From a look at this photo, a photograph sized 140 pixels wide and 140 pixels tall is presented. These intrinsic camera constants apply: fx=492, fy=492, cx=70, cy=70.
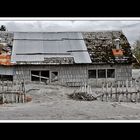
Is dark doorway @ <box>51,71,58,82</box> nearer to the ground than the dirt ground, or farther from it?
farther from it

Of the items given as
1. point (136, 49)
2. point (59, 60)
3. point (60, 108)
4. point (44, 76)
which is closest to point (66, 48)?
point (59, 60)

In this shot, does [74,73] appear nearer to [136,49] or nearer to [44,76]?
[44,76]

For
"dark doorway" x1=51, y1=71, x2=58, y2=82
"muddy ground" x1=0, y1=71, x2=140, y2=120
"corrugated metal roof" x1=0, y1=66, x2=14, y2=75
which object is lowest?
"muddy ground" x1=0, y1=71, x2=140, y2=120

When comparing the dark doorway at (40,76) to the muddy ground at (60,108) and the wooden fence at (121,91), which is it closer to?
the muddy ground at (60,108)

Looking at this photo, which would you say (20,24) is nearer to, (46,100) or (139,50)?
(46,100)

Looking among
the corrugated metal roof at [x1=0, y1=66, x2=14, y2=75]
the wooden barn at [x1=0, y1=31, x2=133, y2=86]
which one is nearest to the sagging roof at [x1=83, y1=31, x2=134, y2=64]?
the wooden barn at [x1=0, y1=31, x2=133, y2=86]

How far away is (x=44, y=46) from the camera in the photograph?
5672 mm

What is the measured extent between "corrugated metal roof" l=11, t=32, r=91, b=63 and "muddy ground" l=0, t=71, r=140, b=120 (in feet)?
1.17

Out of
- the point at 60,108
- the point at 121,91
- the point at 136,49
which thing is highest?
the point at 136,49

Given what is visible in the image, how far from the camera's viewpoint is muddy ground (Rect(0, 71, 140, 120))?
5508mm

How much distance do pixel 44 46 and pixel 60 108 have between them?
2.42ft

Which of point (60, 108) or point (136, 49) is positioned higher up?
point (136, 49)

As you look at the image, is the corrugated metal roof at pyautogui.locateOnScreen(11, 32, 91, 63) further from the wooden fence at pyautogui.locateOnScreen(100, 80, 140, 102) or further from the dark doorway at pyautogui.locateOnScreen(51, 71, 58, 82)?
the wooden fence at pyautogui.locateOnScreen(100, 80, 140, 102)

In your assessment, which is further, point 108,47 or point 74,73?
point 108,47
